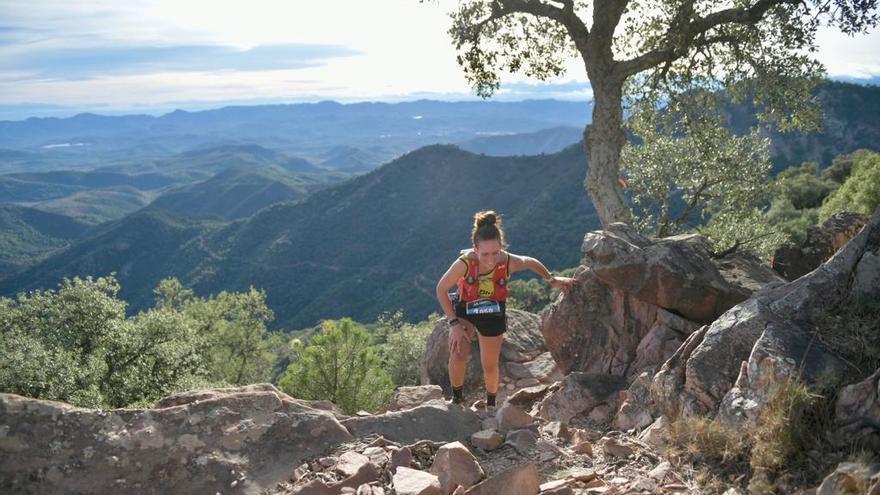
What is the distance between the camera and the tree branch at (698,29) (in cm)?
1440

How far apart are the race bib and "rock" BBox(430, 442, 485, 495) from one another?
314 cm

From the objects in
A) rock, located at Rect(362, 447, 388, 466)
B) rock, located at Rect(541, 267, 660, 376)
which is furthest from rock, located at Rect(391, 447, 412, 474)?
rock, located at Rect(541, 267, 660, 376)

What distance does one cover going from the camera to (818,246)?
48.5 feet

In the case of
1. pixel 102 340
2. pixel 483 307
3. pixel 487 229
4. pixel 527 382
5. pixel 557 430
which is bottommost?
pixel 102 340

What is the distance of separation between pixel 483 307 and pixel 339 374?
65.1ft

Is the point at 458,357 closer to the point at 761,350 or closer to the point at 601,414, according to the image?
the point at 601,414

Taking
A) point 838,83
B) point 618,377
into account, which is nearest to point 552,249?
point 838,83

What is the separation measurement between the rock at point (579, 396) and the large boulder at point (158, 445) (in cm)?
449

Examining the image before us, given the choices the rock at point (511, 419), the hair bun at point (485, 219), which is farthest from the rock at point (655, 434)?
the hair bun at point (485, 219)

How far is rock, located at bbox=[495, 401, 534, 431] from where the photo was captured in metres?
8.69

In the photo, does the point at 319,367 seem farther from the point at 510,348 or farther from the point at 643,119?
→ the point at 643,119

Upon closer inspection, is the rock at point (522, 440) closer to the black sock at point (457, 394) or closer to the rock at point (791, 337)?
the rock at point (791, 337)

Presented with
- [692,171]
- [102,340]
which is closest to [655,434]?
[692,171]

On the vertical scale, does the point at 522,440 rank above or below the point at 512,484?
below
